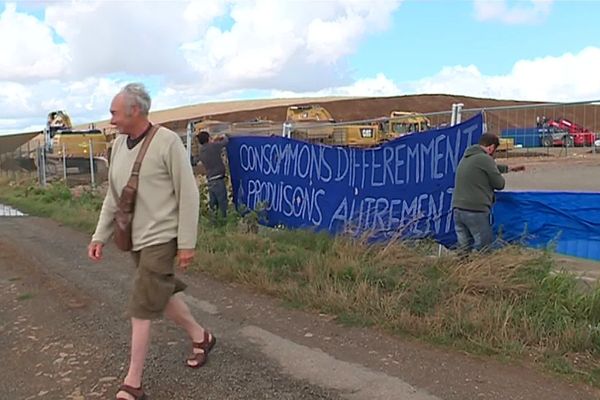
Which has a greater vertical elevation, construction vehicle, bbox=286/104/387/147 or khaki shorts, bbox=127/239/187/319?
construction vehicle, bbox=286/104/387/147

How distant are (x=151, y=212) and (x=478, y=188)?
3.69 metres

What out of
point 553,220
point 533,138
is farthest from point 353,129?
point 553,220

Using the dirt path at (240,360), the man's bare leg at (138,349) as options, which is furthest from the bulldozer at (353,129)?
the man's bare leg at (138,349)

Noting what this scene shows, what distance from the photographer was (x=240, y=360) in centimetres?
459

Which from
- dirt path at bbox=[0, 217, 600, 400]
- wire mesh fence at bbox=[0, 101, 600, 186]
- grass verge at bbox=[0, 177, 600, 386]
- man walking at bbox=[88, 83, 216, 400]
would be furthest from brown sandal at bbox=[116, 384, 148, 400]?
wire mesh fence at bbox=[0, 101, 600, 186]

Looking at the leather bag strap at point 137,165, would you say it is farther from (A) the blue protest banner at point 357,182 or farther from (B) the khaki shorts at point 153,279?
(A) the blue protest banner at point 357,182

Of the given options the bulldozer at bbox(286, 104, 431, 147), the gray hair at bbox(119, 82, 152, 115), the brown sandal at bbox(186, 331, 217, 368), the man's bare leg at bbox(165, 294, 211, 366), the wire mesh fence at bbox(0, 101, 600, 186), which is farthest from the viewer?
the wire mesh fence at bbox(0, 101, 600, 186)

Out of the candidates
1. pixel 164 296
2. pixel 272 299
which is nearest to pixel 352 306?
pixel 272 299

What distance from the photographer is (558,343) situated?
4.62 m

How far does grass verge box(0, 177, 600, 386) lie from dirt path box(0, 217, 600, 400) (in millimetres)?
218

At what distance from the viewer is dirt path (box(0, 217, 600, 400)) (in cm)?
406

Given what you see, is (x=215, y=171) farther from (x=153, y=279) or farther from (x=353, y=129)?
(x=353, y=129)

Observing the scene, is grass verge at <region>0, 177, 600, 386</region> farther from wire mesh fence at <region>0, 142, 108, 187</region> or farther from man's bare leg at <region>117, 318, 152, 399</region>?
wire mesh fence at <region>0, 142, 108, 187</region>

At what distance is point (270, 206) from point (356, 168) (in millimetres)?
1905
